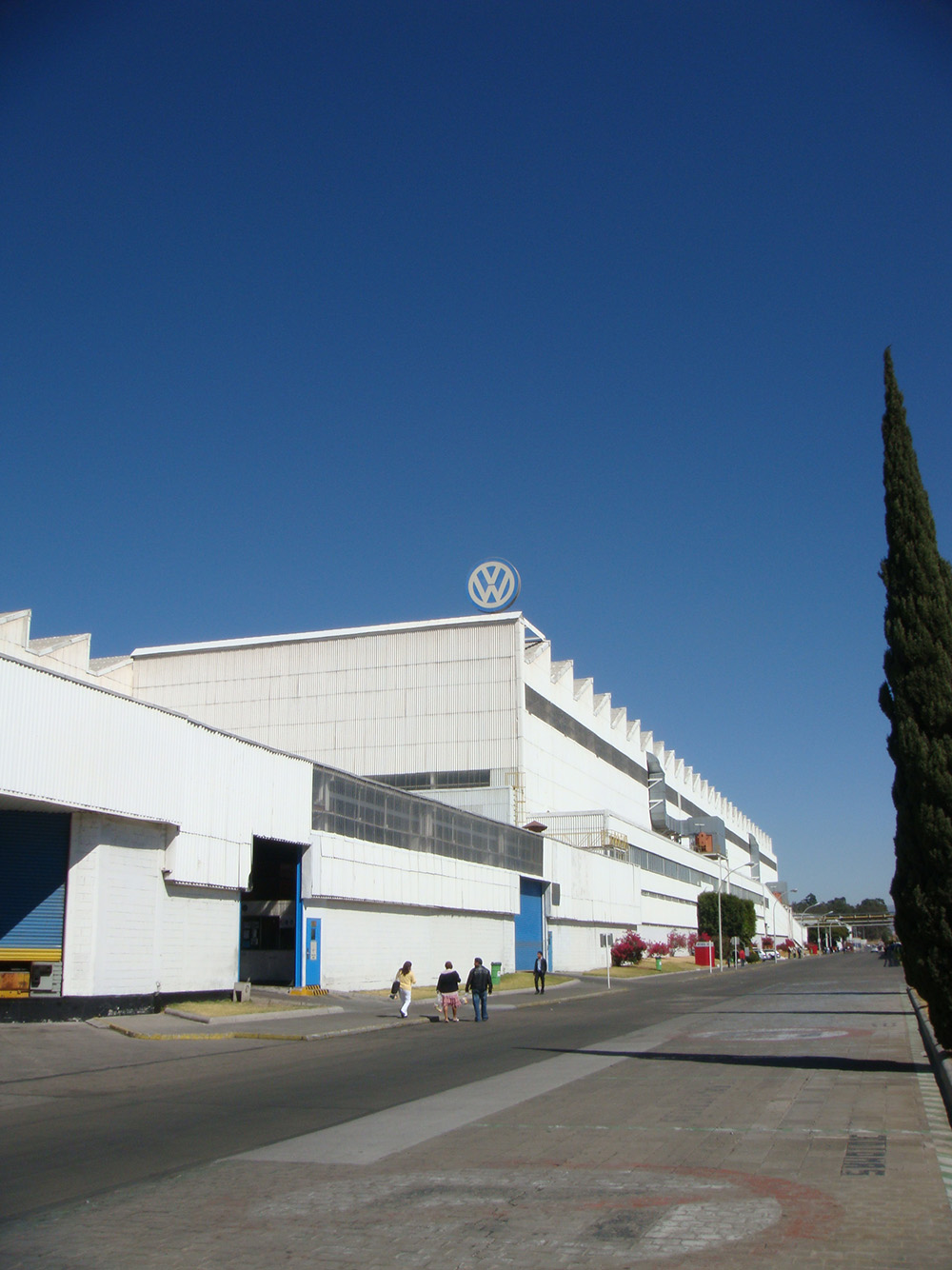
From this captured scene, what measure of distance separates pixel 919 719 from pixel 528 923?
4226 centimetres

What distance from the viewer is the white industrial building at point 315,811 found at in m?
25.4

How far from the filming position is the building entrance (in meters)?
38.4

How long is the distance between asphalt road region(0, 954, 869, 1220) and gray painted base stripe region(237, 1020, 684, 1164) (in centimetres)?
38

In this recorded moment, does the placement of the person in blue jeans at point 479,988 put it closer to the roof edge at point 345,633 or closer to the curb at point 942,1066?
the curb at point 942,1066

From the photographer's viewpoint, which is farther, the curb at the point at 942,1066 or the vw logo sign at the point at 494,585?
the vw logo sign at the point at 494,585

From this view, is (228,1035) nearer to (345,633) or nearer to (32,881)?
(32,881)

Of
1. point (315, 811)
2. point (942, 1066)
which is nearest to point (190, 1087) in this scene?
point (942, 1066)

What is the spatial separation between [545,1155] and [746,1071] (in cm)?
715

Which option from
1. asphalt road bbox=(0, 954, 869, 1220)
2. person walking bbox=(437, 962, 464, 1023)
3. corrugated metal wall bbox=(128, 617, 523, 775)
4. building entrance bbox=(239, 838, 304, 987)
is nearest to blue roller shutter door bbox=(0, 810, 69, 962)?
asphalt road bbox=(0, 954, 869, 1220)

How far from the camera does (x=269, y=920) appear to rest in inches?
1555

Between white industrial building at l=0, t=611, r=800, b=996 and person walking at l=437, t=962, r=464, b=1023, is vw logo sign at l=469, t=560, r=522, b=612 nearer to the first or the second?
white industrial building at l=0, t=611, r=800, b=996

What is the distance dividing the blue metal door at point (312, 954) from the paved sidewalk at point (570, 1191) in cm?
2012

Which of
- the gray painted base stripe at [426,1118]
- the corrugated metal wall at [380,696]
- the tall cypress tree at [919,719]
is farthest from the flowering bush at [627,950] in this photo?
the tall cypress tree at [919,719]

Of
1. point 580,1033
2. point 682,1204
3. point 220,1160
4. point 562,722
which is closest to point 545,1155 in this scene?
point 682,1204
